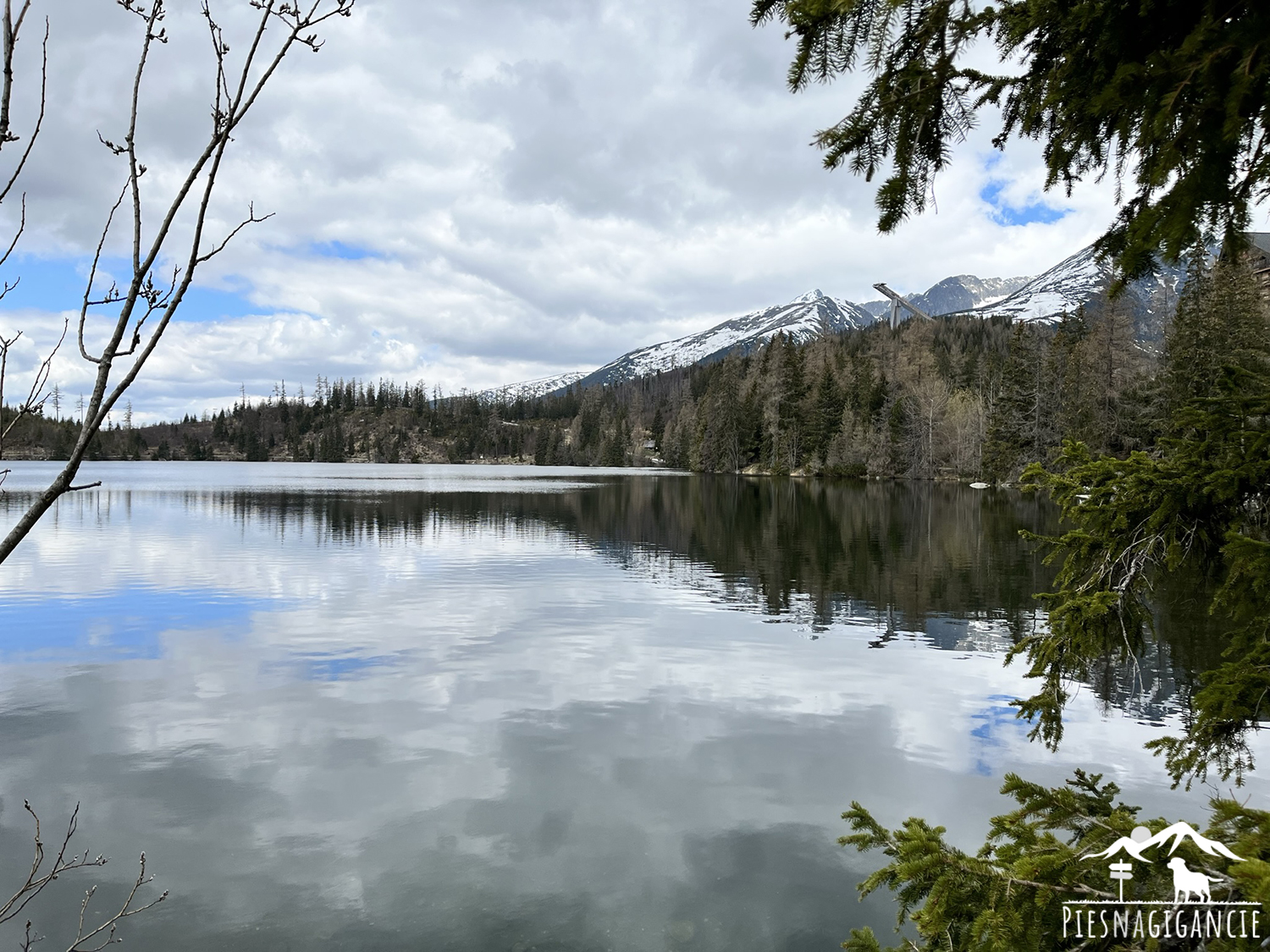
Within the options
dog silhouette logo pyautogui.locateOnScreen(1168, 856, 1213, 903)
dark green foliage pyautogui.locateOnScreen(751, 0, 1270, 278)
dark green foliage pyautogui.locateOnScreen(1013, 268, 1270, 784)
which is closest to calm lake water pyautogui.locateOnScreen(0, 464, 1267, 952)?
dark green foliage pyautogui.locateOnScreen(1013, 268, 1270, 784)

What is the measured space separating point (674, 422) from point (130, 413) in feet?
480

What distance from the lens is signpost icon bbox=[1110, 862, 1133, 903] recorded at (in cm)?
295

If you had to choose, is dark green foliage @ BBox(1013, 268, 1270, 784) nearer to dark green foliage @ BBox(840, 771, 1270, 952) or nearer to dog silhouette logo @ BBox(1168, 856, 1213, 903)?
dark green foliage @ BBox(840, 771, 1270, 952)

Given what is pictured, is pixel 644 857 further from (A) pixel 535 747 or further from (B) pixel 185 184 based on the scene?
(B) pixel 185 184

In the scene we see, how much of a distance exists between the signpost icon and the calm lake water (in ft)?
15.2

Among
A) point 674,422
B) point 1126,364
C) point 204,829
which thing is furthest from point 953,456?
point 204,829

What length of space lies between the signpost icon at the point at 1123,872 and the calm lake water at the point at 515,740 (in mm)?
4622

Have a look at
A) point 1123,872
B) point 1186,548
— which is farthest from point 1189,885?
point 1186,548

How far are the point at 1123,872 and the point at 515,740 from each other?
9387 mm

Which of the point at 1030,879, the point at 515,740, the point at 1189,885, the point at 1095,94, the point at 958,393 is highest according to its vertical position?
the point at 958,393

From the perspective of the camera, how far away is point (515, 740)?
1127 cm

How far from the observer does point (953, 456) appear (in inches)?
3666

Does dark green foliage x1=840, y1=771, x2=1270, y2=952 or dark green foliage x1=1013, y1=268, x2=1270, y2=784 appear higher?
dark green foliage x1=1013, y1=268, x2=1270, y2=784

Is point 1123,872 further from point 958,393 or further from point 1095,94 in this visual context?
point 958,393
